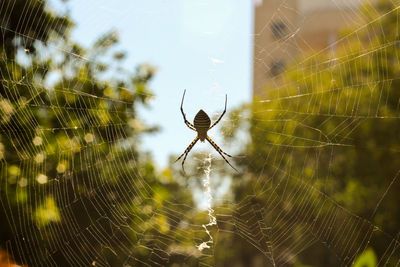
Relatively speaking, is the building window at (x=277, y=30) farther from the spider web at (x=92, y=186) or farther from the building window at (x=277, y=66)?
the building window at (x=277, y=66)

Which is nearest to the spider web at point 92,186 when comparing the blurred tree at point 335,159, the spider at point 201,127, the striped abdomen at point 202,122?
the spider at point 201,127

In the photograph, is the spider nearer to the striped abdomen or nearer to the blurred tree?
the striped abdomen

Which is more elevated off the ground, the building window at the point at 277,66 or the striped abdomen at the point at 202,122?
the building window at the point at 277,66

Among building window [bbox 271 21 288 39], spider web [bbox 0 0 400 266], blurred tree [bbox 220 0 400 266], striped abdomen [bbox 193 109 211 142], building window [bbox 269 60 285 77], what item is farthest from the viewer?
A: blurred tree [bbox 220 0 400 266]

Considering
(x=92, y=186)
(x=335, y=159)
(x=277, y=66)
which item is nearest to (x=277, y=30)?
(x=92, y=186)

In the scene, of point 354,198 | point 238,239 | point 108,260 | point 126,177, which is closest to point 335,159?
point 354,198

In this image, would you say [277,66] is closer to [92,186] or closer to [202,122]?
[202,122]

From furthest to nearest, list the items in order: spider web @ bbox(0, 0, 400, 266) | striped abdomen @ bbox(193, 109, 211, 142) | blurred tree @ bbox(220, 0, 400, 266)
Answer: blurred tree @ bbox(220, 0, 400, 266), striped abdomen @ bbox(193, 109, 211, 142), spider web @ bbox(0, 0, 400, 266)

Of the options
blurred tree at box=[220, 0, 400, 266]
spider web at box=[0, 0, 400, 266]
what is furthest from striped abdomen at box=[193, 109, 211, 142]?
blurred tree at box=[220, 0, 400, 266]

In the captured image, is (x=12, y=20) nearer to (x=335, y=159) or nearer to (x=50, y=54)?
(x=50, y=54)

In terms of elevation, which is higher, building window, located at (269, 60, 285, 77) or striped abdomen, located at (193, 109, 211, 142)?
building window, located at (269, 60, 285, 77)

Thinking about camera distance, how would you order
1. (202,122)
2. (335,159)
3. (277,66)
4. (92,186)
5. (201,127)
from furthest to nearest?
1. (335,159)
2. (277,66)
3. (201,127)
4. (202,122)
5. (92,186)

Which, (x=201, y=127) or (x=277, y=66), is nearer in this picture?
(x=201, y=127)
